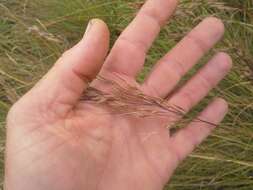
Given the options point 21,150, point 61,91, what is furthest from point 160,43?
point 21,150

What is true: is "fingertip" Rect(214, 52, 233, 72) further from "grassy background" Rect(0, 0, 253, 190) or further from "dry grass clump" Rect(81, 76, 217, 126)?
"dry grass clump" Rect(81, 76, 217, 126)

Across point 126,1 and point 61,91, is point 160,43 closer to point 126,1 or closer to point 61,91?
point 126,1

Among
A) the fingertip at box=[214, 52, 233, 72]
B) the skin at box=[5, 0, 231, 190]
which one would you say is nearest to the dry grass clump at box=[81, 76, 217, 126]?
the skin at box=[5, 0, 231, 190]

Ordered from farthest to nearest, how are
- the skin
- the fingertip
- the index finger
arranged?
the fingertip → the index finger → the skin

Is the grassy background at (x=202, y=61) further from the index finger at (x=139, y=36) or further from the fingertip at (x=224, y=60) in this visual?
the index finger at (x=139, y=36)

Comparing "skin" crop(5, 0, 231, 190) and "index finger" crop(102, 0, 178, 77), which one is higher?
"index finger" crop(102, 0, 178, 77)

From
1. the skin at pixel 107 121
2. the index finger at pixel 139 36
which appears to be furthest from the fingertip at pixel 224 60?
the index finger at pixel 139 36

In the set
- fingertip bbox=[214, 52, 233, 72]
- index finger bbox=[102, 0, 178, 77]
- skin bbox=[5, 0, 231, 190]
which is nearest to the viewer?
skin bbox=[5, 0, 231, 190]
